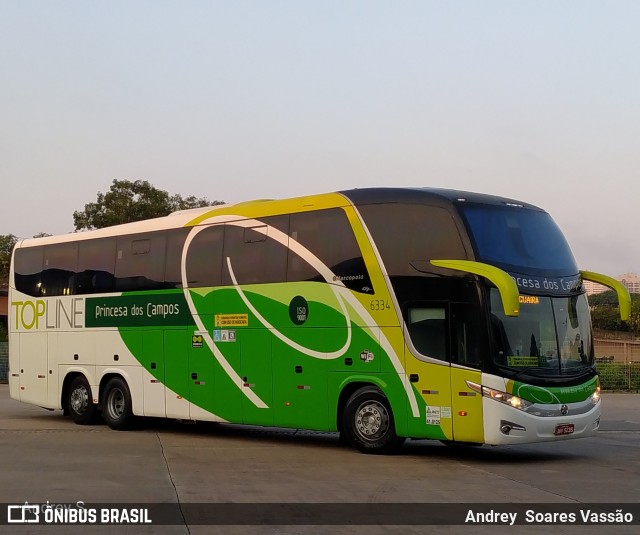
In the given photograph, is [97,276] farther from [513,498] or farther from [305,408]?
[513,498]

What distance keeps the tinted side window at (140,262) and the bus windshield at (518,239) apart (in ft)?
22.7

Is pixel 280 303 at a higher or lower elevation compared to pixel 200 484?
higher

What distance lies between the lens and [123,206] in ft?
181

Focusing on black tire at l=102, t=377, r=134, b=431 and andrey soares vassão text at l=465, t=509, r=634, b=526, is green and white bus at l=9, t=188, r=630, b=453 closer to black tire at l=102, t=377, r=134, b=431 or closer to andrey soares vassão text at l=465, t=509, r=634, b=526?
black tire at l=102, t=377, r=134, b=431

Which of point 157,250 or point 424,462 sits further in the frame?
point 157,250

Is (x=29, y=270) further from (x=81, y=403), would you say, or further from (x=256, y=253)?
(x=256, y=253)

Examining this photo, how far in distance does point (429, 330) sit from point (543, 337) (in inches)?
65.2

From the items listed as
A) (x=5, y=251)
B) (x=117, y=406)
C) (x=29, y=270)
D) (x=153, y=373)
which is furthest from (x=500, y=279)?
(x=5, y=251)

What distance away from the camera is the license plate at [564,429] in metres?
14.8

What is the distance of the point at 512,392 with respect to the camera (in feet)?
47.4

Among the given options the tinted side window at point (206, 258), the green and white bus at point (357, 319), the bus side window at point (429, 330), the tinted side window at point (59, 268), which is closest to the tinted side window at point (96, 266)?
the green and white bus at point (357, 319)

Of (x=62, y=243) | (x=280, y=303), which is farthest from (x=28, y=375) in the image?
(x=280, y=303)

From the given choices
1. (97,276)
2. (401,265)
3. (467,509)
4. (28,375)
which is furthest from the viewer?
(28,375)

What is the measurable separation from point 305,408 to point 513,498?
6.05 metres
